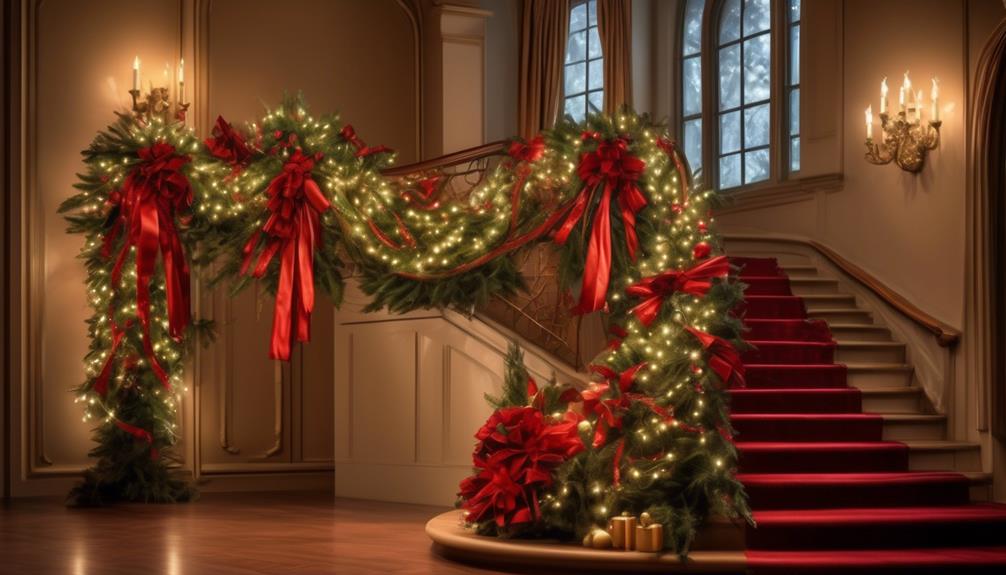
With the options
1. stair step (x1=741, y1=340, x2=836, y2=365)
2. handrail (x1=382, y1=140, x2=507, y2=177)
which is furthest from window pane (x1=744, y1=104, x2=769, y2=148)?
handrail (x1=382, y1=140, x2=507, y2=177)

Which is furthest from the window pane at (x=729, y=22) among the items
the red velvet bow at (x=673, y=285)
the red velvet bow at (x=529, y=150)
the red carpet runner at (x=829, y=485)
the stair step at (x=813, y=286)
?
the red velvet bow at (x=673, y=285)

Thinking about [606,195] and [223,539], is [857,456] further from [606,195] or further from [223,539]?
[223,539]

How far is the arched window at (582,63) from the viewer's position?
42.3ft

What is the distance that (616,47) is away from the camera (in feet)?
40.6

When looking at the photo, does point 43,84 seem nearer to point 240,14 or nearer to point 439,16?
point 240,14

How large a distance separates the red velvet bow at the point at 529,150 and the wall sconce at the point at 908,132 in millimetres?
3275

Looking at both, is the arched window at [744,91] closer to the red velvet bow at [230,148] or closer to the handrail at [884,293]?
the handrail at [884,293]

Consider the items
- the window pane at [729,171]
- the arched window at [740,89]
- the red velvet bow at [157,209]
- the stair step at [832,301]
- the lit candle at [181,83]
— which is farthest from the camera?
the window pane at [729,171]

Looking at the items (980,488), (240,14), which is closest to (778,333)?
(980,488)

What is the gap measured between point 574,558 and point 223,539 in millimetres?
2425

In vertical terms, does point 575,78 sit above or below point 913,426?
above

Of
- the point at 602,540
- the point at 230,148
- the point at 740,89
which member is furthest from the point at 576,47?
the point at 602,540

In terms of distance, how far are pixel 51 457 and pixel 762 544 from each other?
254 inches

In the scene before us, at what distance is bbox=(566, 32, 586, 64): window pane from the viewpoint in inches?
514
